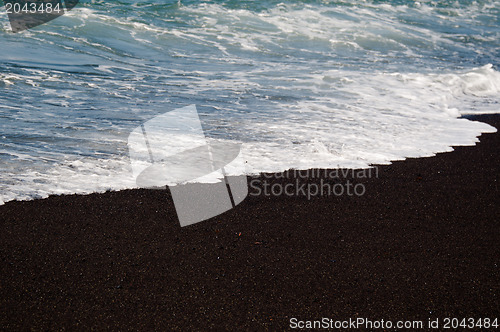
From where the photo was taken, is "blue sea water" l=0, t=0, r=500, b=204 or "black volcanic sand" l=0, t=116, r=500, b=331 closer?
"black volcanic sand" l=0, t=116, r=500, b=331

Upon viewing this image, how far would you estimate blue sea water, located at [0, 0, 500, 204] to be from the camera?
4.81 m

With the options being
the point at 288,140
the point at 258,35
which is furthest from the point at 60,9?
the point at 288,140

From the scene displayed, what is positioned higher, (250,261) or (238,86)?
(238,86)

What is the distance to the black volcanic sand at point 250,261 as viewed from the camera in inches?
112

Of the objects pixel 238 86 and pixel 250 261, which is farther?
pixel 238 86

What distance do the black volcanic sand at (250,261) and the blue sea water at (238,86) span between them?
1.98 ft

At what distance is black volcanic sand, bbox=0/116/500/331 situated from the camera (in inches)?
112

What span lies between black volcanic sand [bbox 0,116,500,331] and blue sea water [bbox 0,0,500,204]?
60 cm

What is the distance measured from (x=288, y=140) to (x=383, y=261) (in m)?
2.16

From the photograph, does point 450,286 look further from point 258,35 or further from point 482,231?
point 258,35

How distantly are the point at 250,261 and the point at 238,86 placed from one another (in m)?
4.10

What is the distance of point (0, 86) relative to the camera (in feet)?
20.7

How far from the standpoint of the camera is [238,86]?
7.01m

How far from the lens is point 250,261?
330cm
